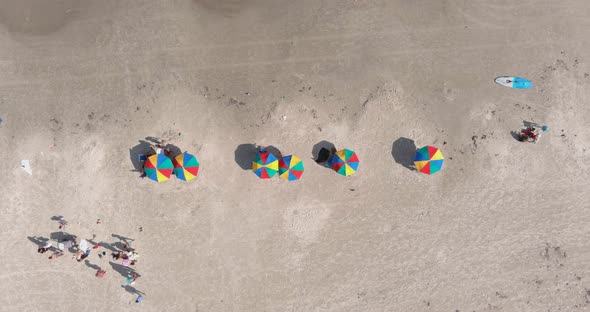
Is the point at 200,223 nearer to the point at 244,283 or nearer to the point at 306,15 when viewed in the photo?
the point at 244,283

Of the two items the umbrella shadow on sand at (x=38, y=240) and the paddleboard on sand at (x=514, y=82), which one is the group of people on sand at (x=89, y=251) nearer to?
the umbrella shadow on sand at (x=38, y=240)

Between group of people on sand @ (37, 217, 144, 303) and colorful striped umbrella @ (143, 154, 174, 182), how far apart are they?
237cm

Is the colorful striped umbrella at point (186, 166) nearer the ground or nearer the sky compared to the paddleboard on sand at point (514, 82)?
nearer the sky

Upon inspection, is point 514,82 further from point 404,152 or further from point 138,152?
point 138,152

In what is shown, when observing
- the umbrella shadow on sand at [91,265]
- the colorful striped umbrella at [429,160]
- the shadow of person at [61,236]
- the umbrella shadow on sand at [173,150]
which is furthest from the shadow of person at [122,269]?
the colorful striped umbrella at [429,160]

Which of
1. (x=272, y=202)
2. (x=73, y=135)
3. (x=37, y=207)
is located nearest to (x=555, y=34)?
(x=272, y=202)

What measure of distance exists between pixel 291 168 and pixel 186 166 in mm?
3193

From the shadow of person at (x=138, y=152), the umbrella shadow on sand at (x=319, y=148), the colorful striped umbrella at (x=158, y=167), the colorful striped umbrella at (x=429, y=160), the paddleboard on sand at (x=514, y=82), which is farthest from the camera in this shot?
the paddleboard on sand at (x=514, y=82)

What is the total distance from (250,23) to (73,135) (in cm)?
671

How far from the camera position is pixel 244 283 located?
1058 cm

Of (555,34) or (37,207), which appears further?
(555,34)

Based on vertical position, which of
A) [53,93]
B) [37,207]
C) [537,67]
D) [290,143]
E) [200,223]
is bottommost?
[537,67]

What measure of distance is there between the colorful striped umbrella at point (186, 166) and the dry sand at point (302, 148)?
556 millimetres

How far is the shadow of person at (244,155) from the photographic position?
10688 millimetres
